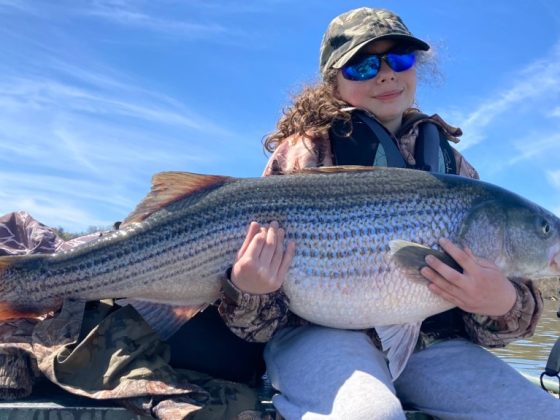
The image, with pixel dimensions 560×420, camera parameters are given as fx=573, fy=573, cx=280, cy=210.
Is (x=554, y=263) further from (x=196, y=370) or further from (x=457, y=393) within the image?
(x=196, y=370)

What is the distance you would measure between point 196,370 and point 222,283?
0.67 metres

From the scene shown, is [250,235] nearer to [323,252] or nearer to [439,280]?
[323,252]

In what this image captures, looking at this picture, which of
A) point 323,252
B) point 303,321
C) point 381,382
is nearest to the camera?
point 381,382

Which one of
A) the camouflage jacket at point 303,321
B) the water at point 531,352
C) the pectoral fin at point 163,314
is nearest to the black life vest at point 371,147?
the camouflage jacket at point 303,321

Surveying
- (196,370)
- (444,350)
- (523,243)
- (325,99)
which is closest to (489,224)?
(523,243)

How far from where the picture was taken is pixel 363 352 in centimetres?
357

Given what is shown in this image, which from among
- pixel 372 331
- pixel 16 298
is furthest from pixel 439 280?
pixel 16 298

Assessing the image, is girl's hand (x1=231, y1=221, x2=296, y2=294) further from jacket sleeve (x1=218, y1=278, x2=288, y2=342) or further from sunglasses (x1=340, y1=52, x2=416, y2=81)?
sunglasses (x1=340, y1=52, x2=416, y2=81)

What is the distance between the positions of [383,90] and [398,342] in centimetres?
206

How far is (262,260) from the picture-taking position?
3506 mm

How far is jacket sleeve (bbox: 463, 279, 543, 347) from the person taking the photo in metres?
3.83

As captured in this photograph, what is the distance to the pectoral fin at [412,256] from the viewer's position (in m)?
3.59

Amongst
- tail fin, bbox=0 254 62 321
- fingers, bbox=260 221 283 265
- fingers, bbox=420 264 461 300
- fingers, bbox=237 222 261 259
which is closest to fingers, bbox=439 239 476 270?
fingers, bbox=420 264 461 300

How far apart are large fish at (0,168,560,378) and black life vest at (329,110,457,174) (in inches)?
23.6
